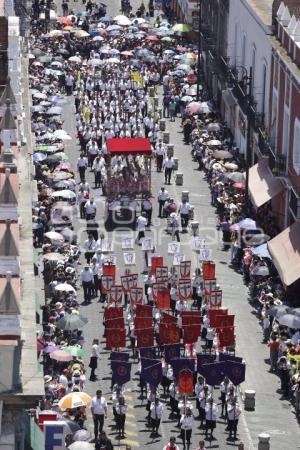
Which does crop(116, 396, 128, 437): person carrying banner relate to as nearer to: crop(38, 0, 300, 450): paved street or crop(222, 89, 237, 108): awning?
crop(38, 0, 300, 450): paved street

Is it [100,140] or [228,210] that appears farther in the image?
[100,140]

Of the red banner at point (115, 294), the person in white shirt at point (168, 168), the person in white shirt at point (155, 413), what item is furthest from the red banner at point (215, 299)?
the person in white shirt at point (168, 168)

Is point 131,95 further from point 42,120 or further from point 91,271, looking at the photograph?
point 91,271

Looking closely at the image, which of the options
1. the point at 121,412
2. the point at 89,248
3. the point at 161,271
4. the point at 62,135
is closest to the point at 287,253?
the point at 161,271

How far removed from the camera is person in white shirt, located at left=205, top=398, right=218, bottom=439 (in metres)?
58.2

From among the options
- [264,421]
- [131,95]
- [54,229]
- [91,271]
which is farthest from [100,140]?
[264,421]

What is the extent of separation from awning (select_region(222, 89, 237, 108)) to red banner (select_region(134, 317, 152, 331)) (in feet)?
119

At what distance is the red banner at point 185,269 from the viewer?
233ft

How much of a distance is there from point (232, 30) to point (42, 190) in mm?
23158

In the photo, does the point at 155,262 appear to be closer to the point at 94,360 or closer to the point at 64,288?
the point at 64,288

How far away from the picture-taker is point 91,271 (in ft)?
240

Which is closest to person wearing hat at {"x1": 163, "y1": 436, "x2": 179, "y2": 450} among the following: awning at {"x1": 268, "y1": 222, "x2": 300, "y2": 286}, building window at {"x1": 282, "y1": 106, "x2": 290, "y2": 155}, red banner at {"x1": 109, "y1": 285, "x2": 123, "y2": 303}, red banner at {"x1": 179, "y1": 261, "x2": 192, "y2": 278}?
red banner at {"x1": 109, "y1": 285, "x2": 123, "y2": 303}

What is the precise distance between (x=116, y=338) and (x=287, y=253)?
11.9m

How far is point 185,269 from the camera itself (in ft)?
233
